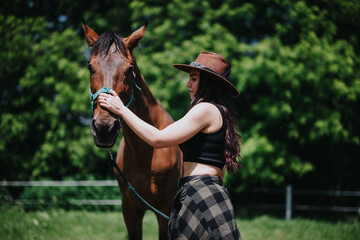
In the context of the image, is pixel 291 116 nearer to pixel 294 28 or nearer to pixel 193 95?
pixel 294 28

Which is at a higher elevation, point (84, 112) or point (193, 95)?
point (193, 95)

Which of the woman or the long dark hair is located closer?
the woman

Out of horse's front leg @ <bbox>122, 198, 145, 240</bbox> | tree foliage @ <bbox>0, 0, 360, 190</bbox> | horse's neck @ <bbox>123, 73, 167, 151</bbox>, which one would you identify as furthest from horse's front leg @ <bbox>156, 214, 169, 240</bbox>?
tree foliage @ <bbox>0, 0, 360, 190</bbox>

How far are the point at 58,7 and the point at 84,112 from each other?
4.57 metres

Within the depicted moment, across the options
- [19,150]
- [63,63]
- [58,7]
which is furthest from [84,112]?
[58,7]

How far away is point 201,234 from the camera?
1746 mm

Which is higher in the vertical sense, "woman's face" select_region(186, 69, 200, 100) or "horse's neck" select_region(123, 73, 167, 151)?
"woman's face" select_region(186, 69, 200, 100)

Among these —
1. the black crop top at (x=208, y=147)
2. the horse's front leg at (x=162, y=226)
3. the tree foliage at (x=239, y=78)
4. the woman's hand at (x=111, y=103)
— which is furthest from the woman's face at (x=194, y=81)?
the tree foliage at (x=239, y=78)

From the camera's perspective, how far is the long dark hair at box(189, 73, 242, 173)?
1.91 m

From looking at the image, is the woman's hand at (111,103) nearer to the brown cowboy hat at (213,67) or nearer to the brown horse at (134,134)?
the brown horse at (134,134)

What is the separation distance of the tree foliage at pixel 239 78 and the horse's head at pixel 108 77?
5508mm

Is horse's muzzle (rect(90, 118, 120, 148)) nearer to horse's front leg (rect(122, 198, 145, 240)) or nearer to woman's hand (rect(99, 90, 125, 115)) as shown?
woman's hand (rect(99, 90, 125, 115))

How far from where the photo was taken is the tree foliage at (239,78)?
25.4 ft

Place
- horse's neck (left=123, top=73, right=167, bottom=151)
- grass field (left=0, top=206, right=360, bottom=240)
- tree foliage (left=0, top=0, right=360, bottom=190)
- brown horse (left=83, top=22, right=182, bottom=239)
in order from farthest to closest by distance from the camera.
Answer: tree foliage (left=0, top=0, right=360, bottom=190) → grass field (left=0, top=206, right=360, bottom=240) → horse's neck (left=123, top=73, right=167, bottom=151) → brown horse (left=83, top=22, right=182, bottom=239)
